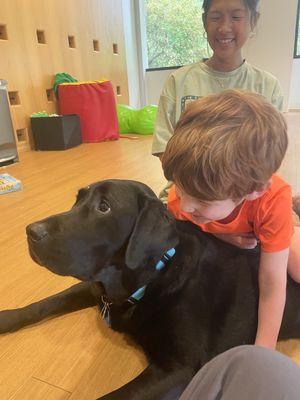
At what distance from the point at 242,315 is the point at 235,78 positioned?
1.16 m

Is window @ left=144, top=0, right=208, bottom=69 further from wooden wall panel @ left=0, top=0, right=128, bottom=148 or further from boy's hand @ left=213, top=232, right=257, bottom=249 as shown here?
boy's hand @ left=213, top=232, right=257, bottom=249

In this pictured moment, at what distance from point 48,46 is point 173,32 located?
11.4 ft

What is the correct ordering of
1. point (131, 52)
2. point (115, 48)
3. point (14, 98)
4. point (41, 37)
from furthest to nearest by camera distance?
1. point (131, 52)
2. point (115, 48)
3. point (41, 37)
4. point (14, 98)

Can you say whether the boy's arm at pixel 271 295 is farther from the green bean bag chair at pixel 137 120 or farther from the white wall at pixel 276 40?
the white wall at pixel 276 40

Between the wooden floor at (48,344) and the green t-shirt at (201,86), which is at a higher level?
the green t-shirt at (201,86)

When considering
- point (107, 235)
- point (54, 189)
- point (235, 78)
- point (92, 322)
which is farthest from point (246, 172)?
point (54, 189)

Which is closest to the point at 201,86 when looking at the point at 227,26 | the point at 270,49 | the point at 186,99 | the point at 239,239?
the point at 186,99

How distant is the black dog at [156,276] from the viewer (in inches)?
33.1

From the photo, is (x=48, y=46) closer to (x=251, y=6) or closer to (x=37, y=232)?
(x=251, y=6)

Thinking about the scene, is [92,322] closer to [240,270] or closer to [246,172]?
[240,270]

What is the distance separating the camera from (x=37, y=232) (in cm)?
83

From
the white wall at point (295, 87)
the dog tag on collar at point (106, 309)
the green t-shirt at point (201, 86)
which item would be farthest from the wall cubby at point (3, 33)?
the white wall at point (295, 87)

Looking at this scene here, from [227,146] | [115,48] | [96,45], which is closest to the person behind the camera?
[227,146]

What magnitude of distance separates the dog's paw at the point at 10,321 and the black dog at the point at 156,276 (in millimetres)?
277
